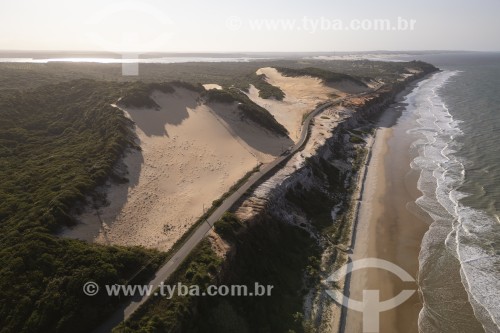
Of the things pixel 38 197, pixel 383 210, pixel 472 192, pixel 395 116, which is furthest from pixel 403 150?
pixel 38 197

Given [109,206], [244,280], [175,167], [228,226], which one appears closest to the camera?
[244,280]

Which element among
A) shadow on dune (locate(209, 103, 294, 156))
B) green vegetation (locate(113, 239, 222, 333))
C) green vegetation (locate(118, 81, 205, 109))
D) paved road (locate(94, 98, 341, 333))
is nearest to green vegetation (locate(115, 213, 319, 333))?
green vegetation (locate(113, 239, 222, 333))

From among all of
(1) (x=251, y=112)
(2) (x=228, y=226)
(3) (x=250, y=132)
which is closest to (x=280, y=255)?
(2) (x=228, y=226)

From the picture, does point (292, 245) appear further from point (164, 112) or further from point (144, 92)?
point (144, 92)

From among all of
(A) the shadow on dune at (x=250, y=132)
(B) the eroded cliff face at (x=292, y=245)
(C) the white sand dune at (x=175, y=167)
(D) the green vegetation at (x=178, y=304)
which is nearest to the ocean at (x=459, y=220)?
(B) the eroded cliff face at (x=292, y=245)

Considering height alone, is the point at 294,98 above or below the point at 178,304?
above

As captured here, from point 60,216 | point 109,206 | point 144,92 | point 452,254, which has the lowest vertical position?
point 452,254

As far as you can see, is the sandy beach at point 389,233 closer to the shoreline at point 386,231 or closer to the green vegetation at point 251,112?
the shoreline at point 386,231
